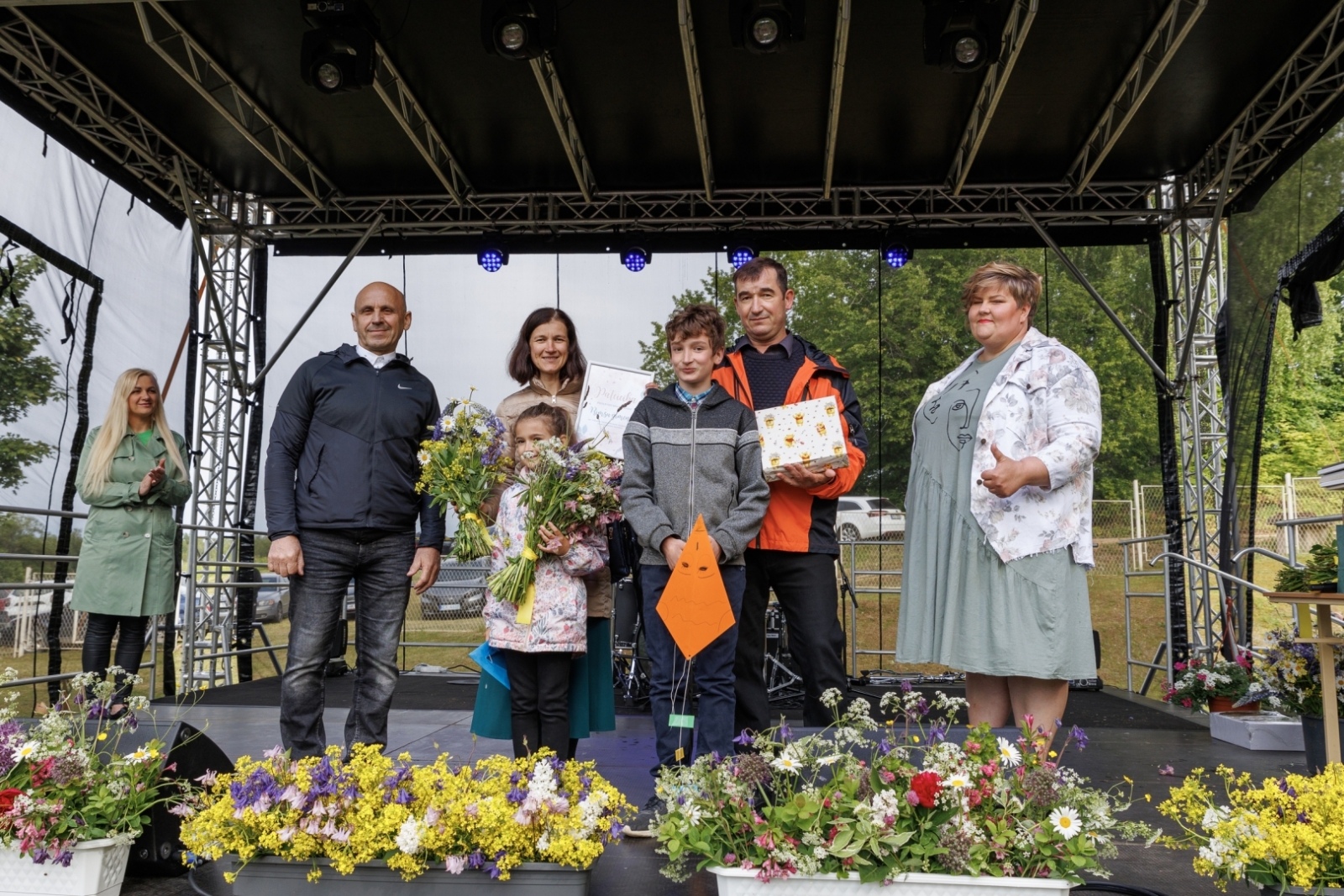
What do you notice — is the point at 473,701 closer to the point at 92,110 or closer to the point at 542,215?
the point at 542,215

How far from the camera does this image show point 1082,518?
2.22 m

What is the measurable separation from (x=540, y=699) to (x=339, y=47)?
395cm

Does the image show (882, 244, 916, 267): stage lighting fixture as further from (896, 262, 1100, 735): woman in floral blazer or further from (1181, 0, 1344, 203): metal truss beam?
(896, 262, 1100, 735): woman in floral blazer

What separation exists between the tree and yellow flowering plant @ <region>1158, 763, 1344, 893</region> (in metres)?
5.78

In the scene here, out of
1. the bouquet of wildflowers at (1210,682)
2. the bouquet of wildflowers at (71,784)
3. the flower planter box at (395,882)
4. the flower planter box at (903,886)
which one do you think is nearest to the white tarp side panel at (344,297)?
the bouquet of wildflowers at (1210,682)

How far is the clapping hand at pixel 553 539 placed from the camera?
253 centimetres

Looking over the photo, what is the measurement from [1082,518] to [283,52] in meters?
5.14

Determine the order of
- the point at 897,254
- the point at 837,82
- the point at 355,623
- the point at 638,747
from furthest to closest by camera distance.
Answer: the point at 897,254 → the point at 837,82 → the point at 638,747 → the point at 355,623

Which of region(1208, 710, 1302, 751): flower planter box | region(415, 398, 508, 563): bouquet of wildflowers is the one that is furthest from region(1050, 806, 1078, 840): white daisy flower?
region(1208, 710, 1302, 751): flower planter box

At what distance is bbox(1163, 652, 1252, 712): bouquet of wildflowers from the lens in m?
4.63

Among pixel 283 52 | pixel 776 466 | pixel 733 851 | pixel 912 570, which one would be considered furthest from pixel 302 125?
pixel 733 851

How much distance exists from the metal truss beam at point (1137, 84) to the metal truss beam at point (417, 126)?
13.8ft

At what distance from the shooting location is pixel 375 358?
2975 millimetres

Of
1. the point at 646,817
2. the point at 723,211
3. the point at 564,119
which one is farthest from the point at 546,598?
the point at 723,211
